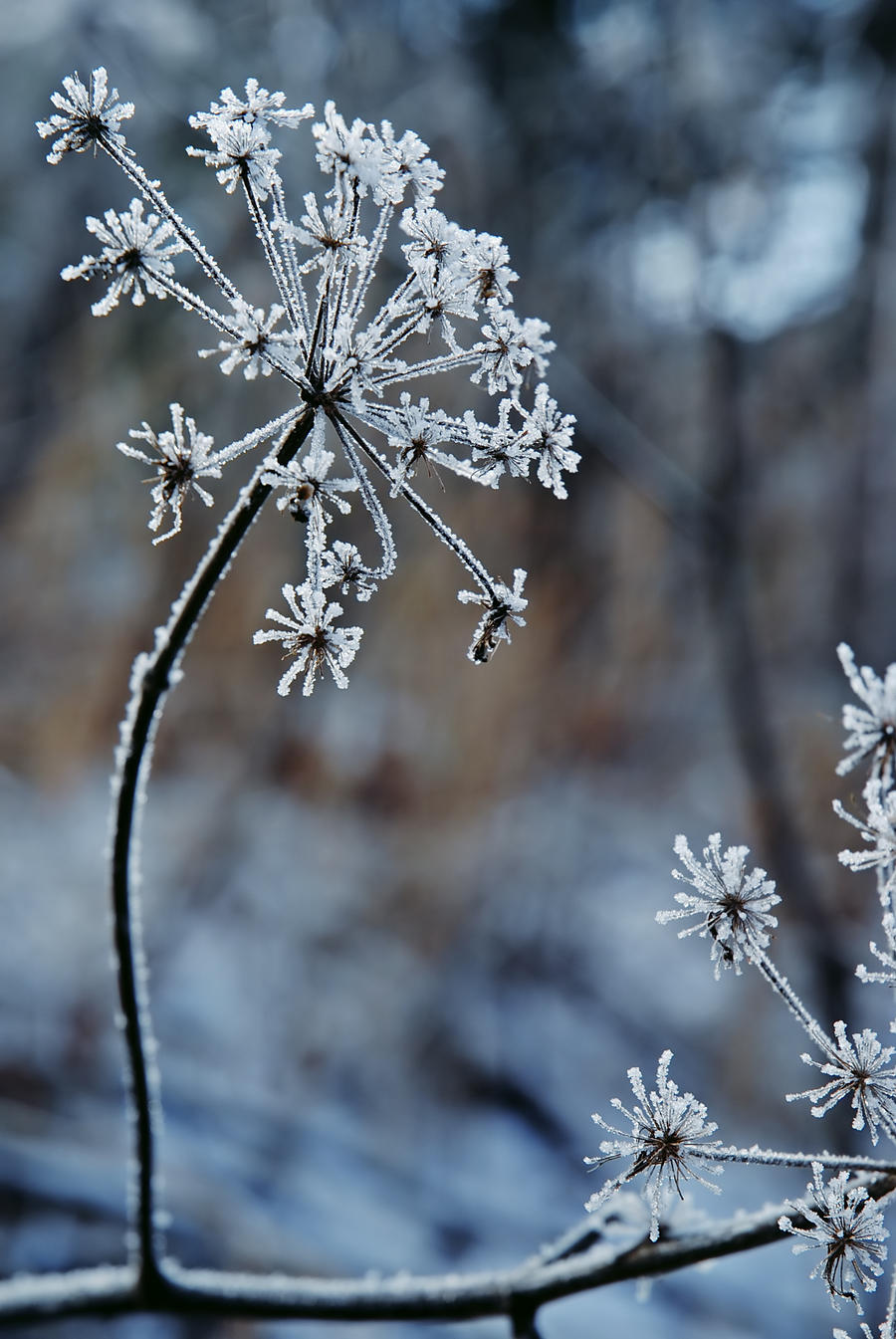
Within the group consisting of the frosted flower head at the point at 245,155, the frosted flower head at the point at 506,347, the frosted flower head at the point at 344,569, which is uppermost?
the frosted flower head at the point at 245,155

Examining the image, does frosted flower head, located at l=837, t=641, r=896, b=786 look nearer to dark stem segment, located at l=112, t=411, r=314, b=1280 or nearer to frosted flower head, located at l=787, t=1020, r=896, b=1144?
frosted flower head, located at l=787, t=1020, r=896, b=1144

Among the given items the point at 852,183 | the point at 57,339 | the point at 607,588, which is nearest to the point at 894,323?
the point at 852,183

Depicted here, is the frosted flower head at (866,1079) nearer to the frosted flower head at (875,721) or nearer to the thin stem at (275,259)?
the frosted flower head at (875,721)

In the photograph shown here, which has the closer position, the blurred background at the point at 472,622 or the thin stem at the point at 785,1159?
the thin stem at the point at 785,1159

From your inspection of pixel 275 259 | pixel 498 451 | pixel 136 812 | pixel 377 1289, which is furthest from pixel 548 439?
pixel 377 1289

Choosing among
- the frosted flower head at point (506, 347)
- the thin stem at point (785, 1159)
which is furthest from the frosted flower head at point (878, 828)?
the frosted flower head at point (506, 347)

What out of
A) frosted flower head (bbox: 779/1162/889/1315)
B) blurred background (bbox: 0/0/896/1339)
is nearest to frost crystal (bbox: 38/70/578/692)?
frosted flower head (bbox: 779/1162/889/1315)

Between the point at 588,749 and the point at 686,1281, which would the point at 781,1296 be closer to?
the point at 686,1281
